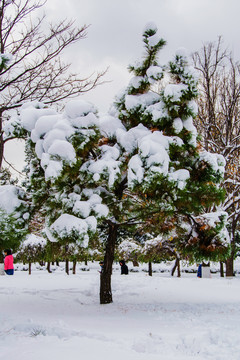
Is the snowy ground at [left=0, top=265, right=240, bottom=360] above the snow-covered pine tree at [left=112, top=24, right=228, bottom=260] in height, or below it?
below

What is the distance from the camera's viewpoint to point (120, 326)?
6.07 m

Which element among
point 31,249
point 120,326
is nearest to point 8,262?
point 31,249

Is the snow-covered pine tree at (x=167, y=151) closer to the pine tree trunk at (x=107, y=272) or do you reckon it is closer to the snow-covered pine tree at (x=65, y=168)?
the snow-covered pine tree at (x=65, y=168)

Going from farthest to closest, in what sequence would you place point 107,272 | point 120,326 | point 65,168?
point 107,272 → point 65,168 → point 120,326

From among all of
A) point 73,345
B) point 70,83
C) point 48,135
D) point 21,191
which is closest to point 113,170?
point 48,135

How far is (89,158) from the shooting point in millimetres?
7387

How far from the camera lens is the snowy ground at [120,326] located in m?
4.17

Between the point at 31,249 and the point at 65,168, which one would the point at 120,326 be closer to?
the point at 65,168

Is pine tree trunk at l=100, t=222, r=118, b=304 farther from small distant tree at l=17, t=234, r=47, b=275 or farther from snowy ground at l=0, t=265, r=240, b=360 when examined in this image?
small distant tree at l=17, t=234, r=47, b=275

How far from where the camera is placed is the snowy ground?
4.17 m

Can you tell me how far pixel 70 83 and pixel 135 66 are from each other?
2.67 metres

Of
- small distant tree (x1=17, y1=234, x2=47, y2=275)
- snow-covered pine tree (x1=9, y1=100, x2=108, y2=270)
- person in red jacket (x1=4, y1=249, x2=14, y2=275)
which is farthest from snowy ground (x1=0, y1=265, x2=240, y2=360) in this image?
small distant tree (x1=17, y1=234, x2=47, y2=275)

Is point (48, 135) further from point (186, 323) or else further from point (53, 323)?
point (186, 323)

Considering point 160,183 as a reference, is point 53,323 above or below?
below
